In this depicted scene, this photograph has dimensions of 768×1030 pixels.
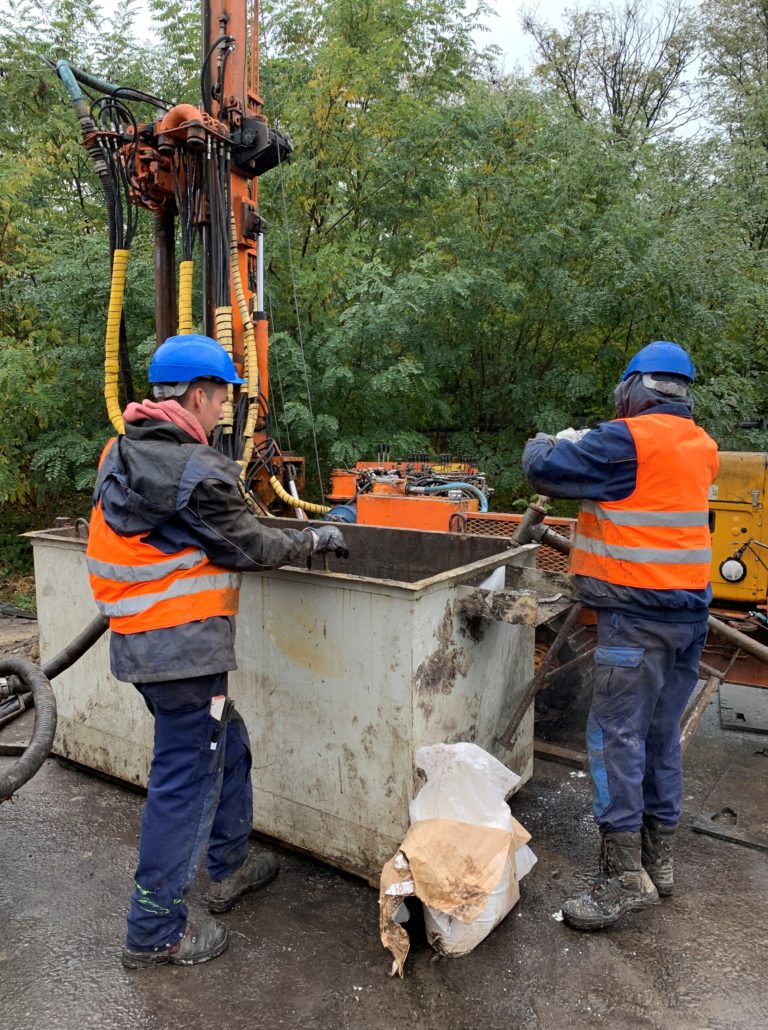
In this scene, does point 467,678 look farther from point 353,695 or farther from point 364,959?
Result: point 364,959

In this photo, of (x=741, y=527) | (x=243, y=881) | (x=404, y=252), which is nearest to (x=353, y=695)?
(x=243, y=881)

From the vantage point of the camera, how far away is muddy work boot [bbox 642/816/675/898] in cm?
262

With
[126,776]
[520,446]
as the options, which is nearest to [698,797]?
[126,776]

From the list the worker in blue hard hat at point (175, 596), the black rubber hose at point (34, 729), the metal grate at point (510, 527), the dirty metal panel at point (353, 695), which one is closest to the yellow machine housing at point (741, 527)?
the metal grate at point (510, 527)

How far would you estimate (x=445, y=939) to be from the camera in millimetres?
2238

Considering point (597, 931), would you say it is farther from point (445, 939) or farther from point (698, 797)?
point (698, 797)

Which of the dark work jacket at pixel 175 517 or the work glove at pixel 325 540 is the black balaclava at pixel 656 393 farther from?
the dark work jacket at pixel 175 517

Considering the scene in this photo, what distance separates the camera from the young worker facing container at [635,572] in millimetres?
2418

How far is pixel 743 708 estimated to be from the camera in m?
4.48

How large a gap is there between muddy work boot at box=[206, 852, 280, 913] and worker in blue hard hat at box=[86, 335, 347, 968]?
15cm

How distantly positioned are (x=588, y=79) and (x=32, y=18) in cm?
1096

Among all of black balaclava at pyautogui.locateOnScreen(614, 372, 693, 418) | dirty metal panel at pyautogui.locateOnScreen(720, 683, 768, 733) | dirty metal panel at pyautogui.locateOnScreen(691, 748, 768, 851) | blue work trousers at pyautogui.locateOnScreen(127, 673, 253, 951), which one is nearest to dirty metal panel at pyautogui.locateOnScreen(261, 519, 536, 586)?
black balaclava at pyautogui.locateOnScreen(614, 372, 693, 418)

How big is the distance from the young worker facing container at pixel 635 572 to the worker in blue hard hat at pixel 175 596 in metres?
1.03

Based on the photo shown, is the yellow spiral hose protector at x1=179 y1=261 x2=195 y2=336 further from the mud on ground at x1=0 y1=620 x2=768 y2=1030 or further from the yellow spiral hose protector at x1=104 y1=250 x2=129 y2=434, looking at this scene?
the mud on ground at x1=0 y1=620 x2=768 y2=1030
